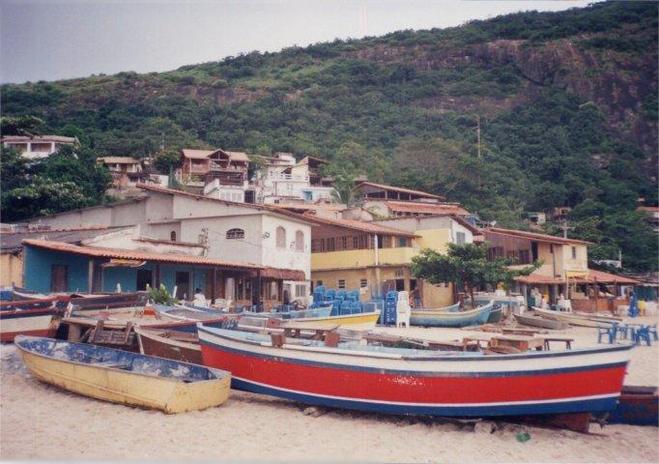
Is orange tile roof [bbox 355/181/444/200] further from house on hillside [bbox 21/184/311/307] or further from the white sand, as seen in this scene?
the white sand

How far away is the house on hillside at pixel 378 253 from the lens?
1031 inches

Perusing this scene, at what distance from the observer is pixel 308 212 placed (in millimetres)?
32031

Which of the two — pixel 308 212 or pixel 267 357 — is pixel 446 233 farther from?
pixel 267 357

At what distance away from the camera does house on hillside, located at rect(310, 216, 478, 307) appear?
26.2 meters

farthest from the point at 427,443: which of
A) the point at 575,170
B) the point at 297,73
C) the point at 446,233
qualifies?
the point at 297,73

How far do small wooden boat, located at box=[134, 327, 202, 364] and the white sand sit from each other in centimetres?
163

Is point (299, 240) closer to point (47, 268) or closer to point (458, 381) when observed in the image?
point (47, 268)

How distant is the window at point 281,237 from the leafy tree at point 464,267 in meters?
5.70

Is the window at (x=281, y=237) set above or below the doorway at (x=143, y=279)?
above

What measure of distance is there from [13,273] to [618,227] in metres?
41.3

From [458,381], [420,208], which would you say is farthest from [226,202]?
[420,208]

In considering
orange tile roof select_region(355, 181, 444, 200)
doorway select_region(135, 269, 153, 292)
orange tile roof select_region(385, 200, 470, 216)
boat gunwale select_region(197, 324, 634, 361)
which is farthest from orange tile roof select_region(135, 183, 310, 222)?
orange tile roof select_region(355, 181, 444, 200)

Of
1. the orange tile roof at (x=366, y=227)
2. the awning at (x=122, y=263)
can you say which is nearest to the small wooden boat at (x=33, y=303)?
the awning at (x=122, y=263)

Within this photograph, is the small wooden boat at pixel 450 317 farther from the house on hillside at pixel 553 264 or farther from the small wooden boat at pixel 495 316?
the house on hillside at pixel 553 264
